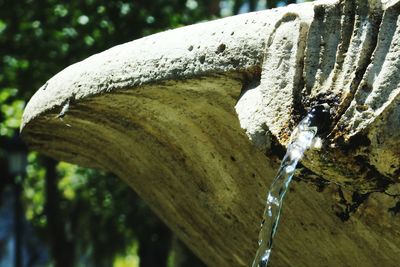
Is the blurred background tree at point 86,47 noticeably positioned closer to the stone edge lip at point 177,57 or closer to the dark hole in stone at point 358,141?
the stone edge lip at point 177,57

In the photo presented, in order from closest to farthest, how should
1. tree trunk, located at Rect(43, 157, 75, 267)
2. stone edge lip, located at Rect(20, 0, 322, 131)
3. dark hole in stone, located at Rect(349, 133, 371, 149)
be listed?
dark hole in stone, located at Rect(349, 133, 371, 149) → stone edge lip, located at Rect(20, 0, 322, 131) → tree trunk, located at Rect(43, 157, 75, 267)

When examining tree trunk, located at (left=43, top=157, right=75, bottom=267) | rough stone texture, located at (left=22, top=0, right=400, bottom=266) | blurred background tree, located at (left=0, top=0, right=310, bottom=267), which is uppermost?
rough stone texture, located at (left=22, top=0, right=400, bottom=266)

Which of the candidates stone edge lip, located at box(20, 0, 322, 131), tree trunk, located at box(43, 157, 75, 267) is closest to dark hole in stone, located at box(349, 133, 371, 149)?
stone edge lip, located at box(20, 0, 322, 131)

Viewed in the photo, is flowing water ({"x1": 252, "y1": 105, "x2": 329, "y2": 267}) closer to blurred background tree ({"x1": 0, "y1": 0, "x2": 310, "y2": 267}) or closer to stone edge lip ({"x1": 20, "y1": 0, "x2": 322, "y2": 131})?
stone edge lip ({"x1": 20, "y1": 0, "x2": 322, "y2": 131})

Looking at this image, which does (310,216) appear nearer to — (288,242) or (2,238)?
(288,242)

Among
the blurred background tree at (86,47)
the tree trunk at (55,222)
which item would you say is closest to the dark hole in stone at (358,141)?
the blurred background tree at (86,47)

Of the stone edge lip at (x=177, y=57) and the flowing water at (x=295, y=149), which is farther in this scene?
the stone edge lip at (x=177, y=57)

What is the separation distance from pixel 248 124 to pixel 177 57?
39 centimetres

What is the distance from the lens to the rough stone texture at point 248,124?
8.44 ft

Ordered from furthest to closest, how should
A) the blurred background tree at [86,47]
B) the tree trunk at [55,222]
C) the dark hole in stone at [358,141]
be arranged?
the tree trunk at [55,222] → the blurred background tree at [86,47] → the dark hole in stone at [358,141]

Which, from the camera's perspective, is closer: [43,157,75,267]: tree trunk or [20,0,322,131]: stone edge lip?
[20,0,322,131]: stone edge lip

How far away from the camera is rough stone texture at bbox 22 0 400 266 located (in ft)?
8.44

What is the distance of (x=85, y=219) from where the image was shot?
645 inches

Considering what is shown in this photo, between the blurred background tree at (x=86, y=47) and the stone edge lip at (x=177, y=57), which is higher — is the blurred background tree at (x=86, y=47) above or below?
below
